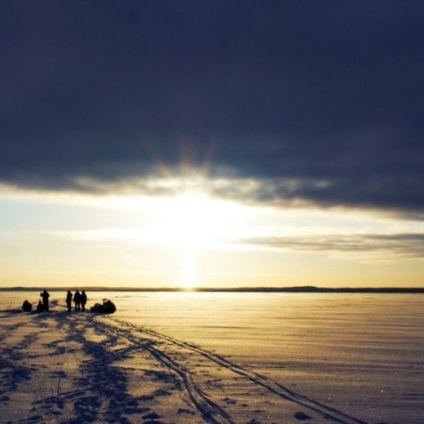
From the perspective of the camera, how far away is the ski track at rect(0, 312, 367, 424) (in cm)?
1023

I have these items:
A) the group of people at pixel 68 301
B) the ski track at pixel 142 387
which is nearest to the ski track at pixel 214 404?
the ski track at pixel 142 387

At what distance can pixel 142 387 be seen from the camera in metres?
12.9

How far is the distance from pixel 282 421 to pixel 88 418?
3.39 m

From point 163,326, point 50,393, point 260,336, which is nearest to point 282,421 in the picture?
point 50,393

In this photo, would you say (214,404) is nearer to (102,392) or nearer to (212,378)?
(102,392)

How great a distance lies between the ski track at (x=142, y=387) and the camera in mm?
10234

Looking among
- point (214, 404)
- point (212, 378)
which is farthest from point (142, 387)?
point (214, 404)

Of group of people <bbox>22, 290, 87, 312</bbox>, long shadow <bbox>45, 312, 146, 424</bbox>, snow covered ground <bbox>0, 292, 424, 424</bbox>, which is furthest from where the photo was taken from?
group of people <bbox>22, 290, 87, 312</bbox>

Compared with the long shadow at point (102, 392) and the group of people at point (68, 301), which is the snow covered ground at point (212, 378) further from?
the group of people at point (68, 301)

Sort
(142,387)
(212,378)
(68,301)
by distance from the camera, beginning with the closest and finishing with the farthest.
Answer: (142,387) < (212,378) < (68,301)

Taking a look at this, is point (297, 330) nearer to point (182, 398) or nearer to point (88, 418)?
point (182, 398)

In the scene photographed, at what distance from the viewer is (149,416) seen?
10203 millimetres

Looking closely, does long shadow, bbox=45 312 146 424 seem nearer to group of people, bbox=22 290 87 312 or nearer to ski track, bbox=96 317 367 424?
ski track, bbox=96 317 367 424

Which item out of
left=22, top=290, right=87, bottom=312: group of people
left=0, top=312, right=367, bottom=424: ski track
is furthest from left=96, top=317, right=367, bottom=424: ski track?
left=22, top=290, right=87, bottom=312: group of people
